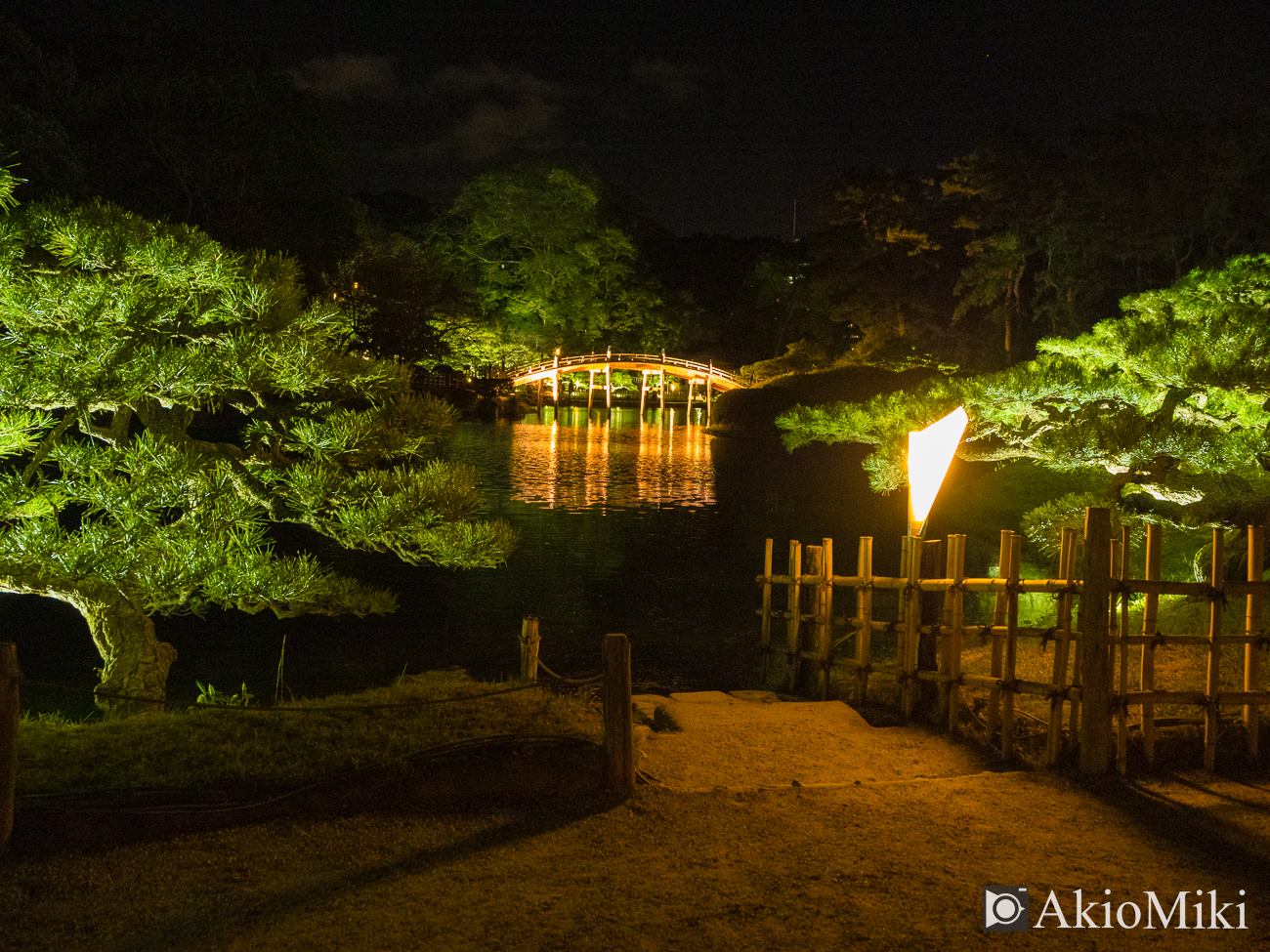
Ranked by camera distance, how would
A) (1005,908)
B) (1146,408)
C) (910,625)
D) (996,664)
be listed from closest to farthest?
1. (1005,908)
2. (996,664)
3. (910,625)
4. (1146,408)

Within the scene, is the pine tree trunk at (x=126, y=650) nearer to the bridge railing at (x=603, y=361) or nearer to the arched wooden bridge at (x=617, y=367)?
the arched wooden bridge at (x=617, y=367)

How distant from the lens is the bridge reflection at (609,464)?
2202 cm

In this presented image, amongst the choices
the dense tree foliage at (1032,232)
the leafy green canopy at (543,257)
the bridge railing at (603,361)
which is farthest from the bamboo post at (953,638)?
the bridge railing at (603,361)

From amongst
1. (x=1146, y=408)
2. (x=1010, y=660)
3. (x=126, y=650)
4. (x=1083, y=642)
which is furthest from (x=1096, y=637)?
(x=126, y=650)

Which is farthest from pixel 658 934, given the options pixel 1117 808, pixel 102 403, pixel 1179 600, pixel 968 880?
pixel 1179 600

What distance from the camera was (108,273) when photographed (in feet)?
17.2

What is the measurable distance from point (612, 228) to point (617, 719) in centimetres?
4285

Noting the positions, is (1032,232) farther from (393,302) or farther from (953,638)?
(953,638)

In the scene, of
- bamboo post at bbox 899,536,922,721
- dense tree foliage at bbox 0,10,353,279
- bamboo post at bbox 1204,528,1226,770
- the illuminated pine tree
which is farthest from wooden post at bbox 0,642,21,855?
dense tree foliage at bbox 0,10,353,279

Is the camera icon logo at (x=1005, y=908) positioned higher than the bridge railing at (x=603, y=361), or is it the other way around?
the bridge railing at (x=603, y=361)

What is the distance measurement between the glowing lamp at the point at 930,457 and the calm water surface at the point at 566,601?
4140 millimetres

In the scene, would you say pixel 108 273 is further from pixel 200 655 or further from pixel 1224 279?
pixel 1224 279

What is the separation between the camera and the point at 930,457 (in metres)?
5.99

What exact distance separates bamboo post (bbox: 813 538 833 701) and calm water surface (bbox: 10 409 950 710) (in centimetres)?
207
